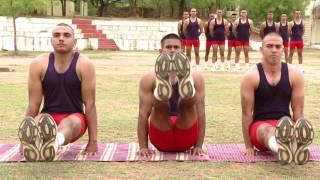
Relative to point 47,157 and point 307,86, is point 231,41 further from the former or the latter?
point 47,157

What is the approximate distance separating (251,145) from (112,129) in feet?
7.47

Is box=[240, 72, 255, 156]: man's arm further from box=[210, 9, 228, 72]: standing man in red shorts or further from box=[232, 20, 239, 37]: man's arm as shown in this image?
box=[232, 20, 239, 37]: man's arm

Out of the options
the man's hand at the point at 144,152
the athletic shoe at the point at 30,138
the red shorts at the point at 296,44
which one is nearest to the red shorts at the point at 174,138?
the man's hand at the point at 144,152

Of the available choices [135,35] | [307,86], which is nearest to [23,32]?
[135,35]

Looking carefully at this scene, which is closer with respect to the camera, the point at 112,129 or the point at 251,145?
the point at 251,145

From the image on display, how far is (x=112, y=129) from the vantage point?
23.9ft

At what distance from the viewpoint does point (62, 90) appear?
5430 mm

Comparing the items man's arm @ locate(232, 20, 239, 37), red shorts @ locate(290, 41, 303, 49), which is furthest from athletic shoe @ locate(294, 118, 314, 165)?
red shorts @ locate(290, 41, 303, 49)

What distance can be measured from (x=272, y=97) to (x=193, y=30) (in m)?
10.8

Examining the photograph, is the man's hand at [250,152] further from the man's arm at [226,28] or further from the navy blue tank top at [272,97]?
the man's arm at [226,28]

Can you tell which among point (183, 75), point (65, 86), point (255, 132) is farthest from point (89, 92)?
point (255, 132)

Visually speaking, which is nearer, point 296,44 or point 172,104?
point 172,104

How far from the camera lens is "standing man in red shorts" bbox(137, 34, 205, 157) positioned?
16.0ft

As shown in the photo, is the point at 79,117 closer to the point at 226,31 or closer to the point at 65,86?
the point at 65,86
